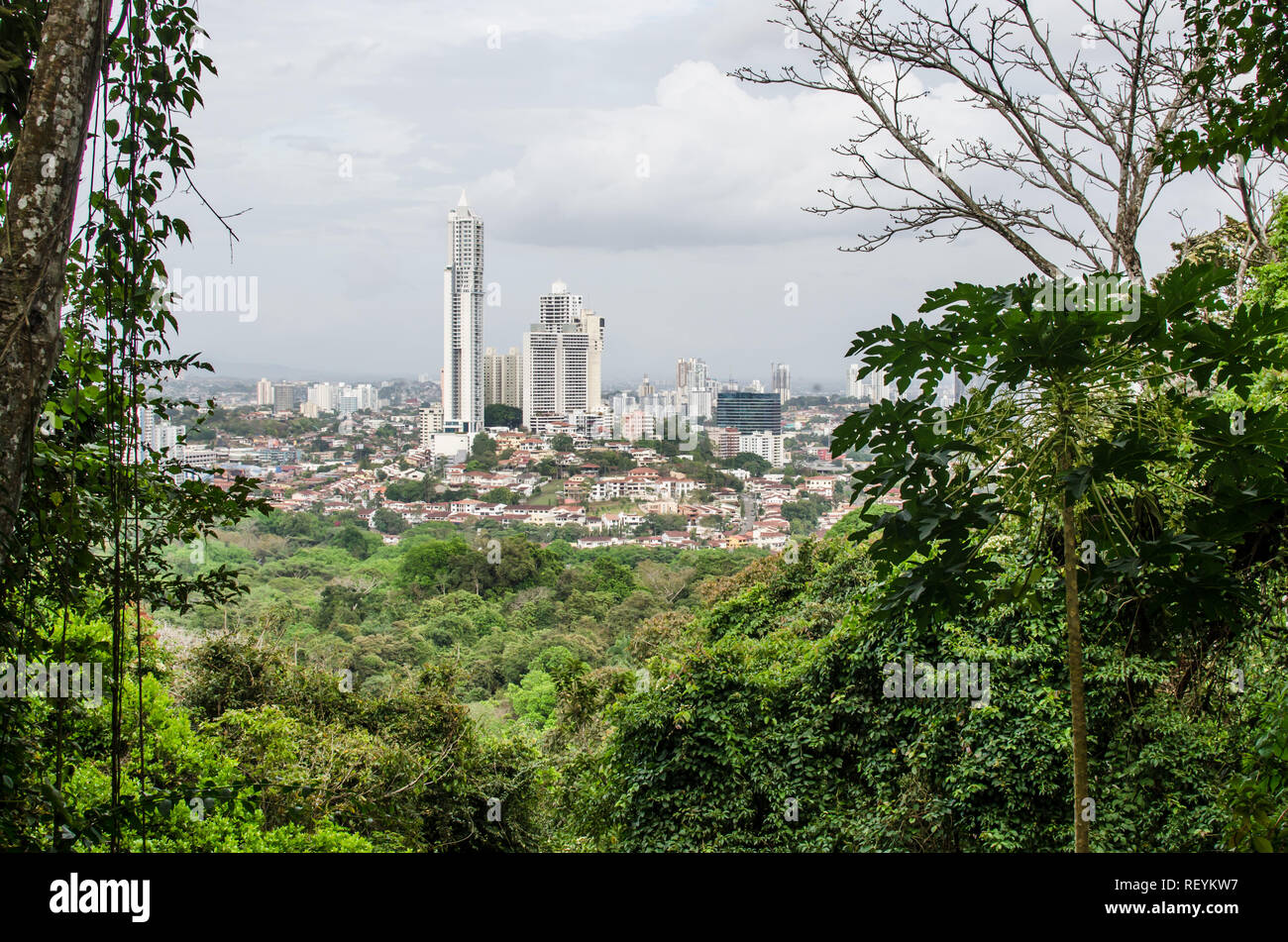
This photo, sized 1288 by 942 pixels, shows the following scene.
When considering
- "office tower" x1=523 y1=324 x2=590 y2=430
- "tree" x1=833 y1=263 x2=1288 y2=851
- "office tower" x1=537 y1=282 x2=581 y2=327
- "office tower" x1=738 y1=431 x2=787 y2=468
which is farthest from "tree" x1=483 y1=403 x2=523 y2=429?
"tree" x1=833 y1=263 x2=1288 y2=851

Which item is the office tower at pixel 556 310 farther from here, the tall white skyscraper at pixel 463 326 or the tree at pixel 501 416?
the tree at pixel 501 416

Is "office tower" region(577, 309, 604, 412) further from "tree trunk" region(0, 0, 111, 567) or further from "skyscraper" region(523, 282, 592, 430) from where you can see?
"tree trunk" region(0, 0, 111, 567)

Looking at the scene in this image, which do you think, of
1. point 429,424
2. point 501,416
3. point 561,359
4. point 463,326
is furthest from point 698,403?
point 429,424

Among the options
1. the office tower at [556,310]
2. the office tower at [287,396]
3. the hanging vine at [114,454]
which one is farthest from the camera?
the office tower at [556,310]

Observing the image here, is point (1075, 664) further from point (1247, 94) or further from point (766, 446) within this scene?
point (766, 446)

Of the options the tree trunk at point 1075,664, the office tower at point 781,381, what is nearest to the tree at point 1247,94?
the tree trunk at point 1075,664

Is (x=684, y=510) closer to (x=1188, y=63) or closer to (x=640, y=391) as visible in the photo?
(x=640, y=391)
